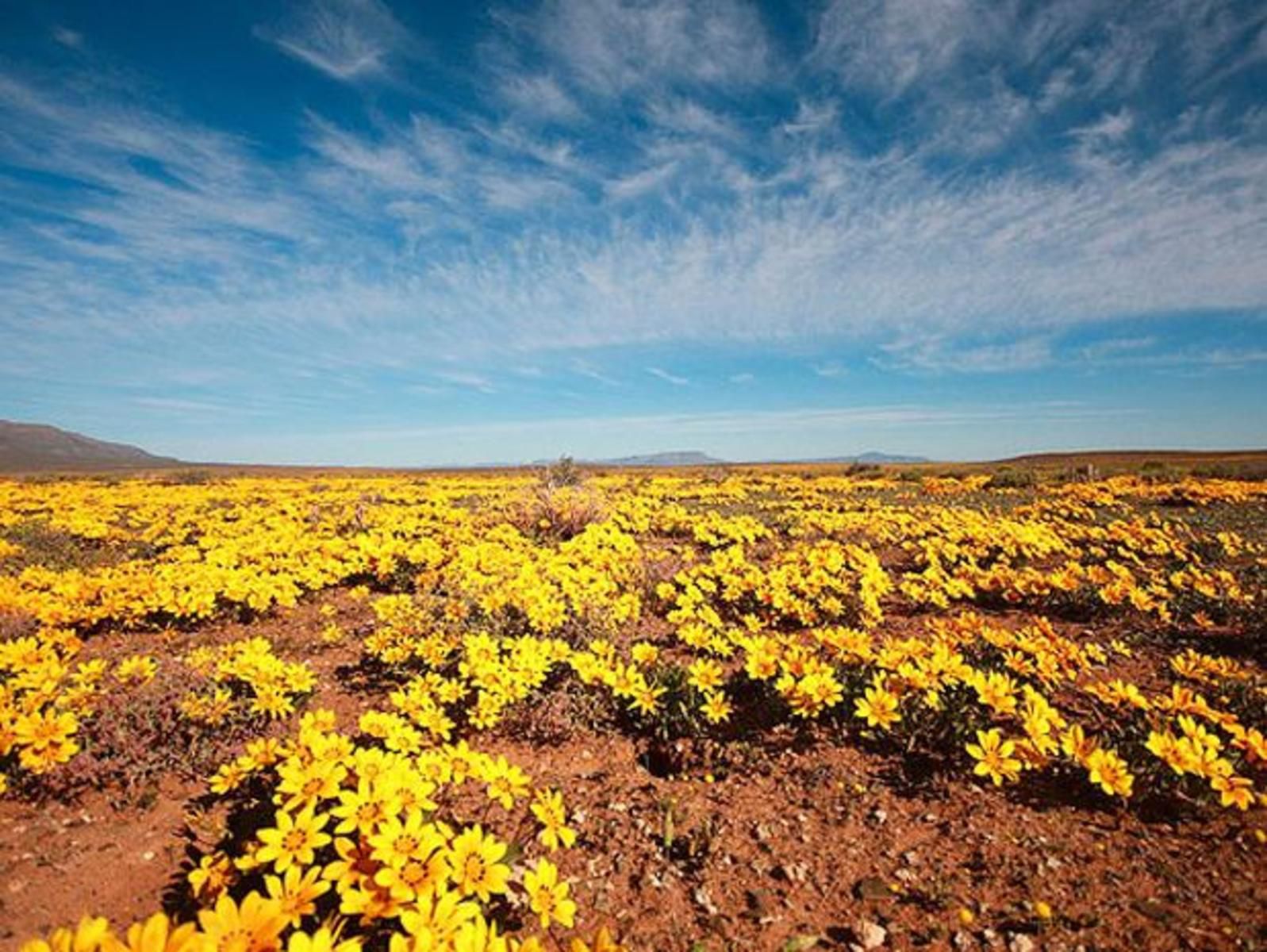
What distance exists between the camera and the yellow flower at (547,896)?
2.51m

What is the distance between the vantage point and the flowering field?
2.80 meters

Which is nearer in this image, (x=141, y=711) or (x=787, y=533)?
(x=141, y=711)

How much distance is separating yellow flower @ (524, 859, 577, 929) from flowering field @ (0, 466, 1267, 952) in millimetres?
24

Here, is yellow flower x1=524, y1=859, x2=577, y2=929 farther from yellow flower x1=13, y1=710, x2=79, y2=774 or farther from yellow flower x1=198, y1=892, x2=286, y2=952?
yellow flower x1=13, y1=710, x2=79, y2=774

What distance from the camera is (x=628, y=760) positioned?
4500 millimetres

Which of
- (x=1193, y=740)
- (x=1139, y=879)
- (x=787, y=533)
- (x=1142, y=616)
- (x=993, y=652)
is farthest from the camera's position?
(x=787, y=533)

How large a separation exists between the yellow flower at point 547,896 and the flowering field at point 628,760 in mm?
24

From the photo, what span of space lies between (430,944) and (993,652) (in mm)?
5202

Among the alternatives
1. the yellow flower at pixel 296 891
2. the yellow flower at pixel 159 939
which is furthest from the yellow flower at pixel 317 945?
the yellow flower at pixel 296 891

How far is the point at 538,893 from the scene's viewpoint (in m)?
2.58

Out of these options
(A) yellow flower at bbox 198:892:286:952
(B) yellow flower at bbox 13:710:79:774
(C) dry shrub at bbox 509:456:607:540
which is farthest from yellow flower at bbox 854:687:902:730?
(C) dry shrub at bbox 509:456:607:540

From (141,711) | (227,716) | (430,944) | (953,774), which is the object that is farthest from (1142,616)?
(141,711)

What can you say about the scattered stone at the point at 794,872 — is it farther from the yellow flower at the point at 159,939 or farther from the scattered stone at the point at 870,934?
the yellow flower at the point at 159,939

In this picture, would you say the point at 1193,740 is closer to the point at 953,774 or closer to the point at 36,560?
the point at 953,774
